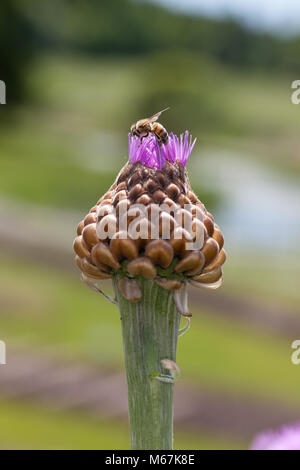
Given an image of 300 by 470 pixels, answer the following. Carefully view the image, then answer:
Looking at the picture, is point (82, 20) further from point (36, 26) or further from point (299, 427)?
point (299, 427)

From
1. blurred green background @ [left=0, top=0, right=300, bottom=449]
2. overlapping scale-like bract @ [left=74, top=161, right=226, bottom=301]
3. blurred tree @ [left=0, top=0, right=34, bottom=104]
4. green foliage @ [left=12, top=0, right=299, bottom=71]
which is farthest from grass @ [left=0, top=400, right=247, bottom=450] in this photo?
green foliage @ [left=12, top=0, right=299, bottom=71]

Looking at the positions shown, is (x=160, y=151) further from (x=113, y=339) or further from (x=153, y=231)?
(x=113, y=339)

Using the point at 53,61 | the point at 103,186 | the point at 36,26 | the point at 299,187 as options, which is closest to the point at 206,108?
the point at 299,187

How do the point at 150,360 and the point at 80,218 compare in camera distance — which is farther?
the point at 80,218

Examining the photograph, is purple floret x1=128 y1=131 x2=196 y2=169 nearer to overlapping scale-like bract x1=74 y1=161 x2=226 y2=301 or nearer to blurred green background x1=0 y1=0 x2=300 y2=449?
overlapping scale-like bract x1=74 y1=161 x2=226 y2=301

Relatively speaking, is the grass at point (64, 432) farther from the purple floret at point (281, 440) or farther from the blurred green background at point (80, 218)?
the purple floret at point (281, 440)

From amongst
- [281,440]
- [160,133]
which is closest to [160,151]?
[160,133]
